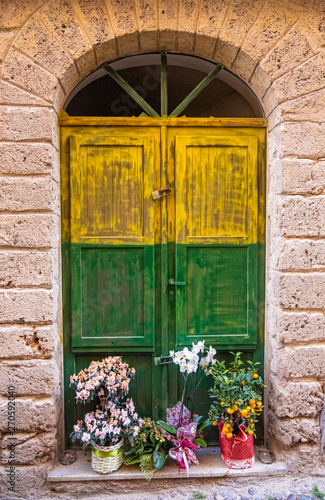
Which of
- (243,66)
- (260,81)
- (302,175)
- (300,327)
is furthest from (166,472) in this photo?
(243,66)

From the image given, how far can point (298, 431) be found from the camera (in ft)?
8.86

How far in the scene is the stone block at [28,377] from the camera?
2629 millimetres

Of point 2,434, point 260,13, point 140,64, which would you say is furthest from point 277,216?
point 2,434

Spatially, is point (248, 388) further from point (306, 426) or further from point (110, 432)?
point (110, 432)

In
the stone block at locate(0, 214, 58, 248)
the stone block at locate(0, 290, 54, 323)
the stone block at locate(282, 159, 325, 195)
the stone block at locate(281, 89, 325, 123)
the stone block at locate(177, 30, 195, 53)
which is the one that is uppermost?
the stone block at locate(177, 30, 195, 53)

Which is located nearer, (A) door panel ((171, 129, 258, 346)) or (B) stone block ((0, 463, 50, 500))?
(B) stone block ((0, 463, 50, 500))

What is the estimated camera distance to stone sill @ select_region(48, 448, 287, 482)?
2.59 metres

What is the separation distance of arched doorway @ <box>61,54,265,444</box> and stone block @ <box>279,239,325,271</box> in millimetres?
282

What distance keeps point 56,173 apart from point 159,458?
2.27 meters

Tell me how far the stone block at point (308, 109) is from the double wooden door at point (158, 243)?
0.30 metres

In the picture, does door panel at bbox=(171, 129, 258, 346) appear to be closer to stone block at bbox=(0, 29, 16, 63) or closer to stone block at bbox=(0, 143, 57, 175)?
stone block at bbox=(0, 143, 57, 175)

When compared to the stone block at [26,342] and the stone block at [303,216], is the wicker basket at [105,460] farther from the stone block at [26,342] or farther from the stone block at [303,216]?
the stone block at [303,216]

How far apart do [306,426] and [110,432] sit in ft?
4.85

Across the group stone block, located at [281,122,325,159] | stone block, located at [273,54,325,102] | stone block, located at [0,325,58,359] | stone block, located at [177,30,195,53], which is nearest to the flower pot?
stone block, located at [0,325,58,359]
